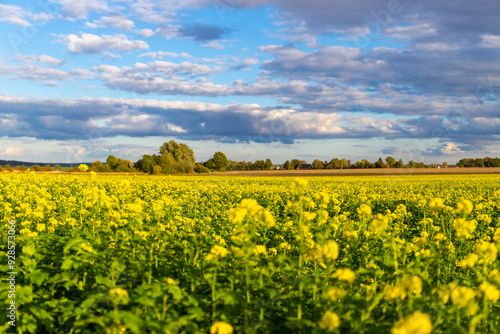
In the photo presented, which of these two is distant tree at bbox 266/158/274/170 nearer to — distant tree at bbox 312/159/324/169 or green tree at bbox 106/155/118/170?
distant tree at bbox 312/159/324/169

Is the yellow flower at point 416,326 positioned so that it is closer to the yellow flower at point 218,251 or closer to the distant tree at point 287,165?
the yellow flower at point 218,251

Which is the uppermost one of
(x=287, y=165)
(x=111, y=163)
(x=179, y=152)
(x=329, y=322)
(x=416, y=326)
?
(x=179, y=152)

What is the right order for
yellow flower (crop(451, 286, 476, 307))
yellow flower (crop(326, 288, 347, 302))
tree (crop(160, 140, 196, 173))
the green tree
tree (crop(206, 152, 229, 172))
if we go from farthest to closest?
tree (crop(206, 152, 229, 172)), tree (crop(160, 140, 196, 173)), the green tree, yellow flower (crop(326, 288, 347, 302)), yellow flower (crop(451, 286, 476, 307))

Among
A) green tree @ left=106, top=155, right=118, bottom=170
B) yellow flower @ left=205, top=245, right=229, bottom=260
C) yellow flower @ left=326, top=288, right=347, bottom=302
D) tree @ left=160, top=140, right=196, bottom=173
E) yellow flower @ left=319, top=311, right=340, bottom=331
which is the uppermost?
tree @ left=160, top=140, right=196, bottom=173

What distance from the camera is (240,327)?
10.9 ft

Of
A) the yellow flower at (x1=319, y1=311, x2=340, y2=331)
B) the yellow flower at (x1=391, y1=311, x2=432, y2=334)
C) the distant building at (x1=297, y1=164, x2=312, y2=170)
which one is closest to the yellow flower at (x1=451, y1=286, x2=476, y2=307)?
the yellow flower at (x1=391, y1=311, x2=432, y2=334)

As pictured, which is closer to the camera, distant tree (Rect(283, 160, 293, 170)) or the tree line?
the tree line

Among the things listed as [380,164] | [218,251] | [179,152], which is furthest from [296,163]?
[218,251]

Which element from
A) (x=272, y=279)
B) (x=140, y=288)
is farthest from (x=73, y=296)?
(x=272, y=279)

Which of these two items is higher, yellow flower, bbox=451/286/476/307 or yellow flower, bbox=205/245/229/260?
yellow flower, bbox=205/245/229/260

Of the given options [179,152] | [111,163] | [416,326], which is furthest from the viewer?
[179,152]

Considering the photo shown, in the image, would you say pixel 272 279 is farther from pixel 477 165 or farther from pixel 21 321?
pixel 477 165

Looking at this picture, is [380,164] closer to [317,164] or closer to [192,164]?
[317,164]

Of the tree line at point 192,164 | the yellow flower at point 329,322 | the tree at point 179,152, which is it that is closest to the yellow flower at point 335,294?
the yellow flower at point 329,322
